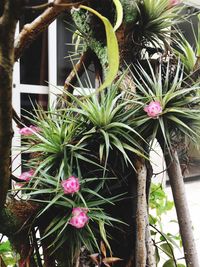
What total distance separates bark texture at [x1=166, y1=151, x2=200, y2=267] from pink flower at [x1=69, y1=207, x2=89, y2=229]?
1.20 ft

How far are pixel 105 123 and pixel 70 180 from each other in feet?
0.48

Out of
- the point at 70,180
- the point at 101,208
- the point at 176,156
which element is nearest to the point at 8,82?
the point at 70,180

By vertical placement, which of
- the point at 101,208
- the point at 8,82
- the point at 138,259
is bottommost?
the point at 138,259

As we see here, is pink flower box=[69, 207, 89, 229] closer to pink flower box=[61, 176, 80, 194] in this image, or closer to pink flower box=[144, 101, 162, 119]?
pink flower box=[61, 176, 80, 194]

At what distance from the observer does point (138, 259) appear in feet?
2.20

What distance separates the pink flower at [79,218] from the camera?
55 cm

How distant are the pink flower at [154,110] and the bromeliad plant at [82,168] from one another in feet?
0.12

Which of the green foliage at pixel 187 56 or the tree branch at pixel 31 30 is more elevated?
the green foliage at pixel 187 56

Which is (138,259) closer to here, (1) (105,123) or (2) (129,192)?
(2) (129,192)

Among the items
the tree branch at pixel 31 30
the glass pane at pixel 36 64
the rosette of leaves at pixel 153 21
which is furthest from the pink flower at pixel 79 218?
the glass pane at pixel 36 64

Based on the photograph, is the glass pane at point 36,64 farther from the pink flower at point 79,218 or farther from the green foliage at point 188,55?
the pink flower at point 79,218

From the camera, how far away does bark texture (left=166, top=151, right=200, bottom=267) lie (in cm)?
84

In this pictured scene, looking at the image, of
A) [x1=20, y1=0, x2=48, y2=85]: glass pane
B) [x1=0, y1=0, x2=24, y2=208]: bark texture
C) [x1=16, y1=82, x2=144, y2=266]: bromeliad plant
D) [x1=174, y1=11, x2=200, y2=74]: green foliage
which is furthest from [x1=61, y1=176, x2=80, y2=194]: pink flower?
[x1=20, y1=0, x2=48, y2=85]: glass pane

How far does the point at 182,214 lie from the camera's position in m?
0.86
